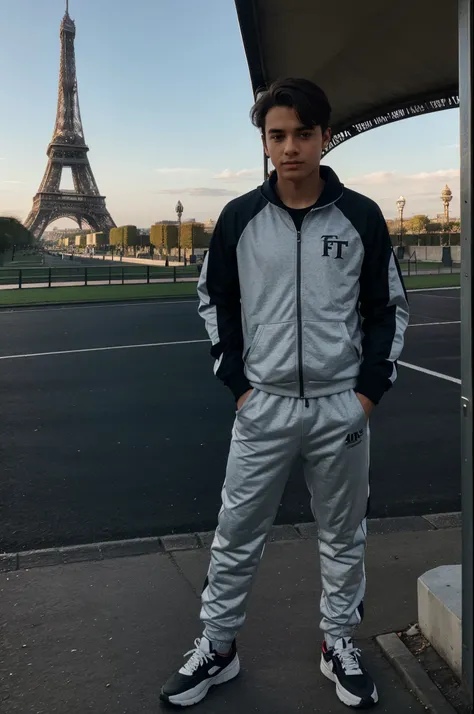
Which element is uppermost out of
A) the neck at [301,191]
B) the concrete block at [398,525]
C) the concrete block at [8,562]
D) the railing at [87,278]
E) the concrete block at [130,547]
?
the railing at [87,278]

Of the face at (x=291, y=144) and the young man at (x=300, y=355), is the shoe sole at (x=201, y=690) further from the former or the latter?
the face at (x=291, y=144)

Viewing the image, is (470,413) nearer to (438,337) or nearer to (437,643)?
(437,643)

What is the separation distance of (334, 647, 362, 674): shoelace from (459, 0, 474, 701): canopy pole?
72 cm

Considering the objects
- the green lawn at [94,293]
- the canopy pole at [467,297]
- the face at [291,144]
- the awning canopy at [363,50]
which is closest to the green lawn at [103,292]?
the green lawn at [94,293]

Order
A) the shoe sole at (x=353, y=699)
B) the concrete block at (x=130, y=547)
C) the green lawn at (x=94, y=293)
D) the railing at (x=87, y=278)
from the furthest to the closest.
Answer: the railing at (x=87, y=278) < the green lawn at (x=94, y=293) < the concrete block at (x=130, y=547) < the shoe sole at (x=353, y=699)

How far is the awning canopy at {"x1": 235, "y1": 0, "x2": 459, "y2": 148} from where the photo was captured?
538cm

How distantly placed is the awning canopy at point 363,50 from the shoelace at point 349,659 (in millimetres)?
4628

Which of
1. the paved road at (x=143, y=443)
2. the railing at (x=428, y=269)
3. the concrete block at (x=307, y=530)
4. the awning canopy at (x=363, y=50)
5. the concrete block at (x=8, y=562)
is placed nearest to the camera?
the concrete block at (x=8, y=562)

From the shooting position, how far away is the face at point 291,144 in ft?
6.86

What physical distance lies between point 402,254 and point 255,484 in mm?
45579

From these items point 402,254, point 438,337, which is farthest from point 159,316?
point 402,254

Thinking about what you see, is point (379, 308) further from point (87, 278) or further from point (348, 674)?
point (87, 278)

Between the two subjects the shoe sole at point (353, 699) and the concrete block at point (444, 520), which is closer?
the shoe sole at point (353, 699)

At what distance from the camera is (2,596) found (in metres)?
2.93
